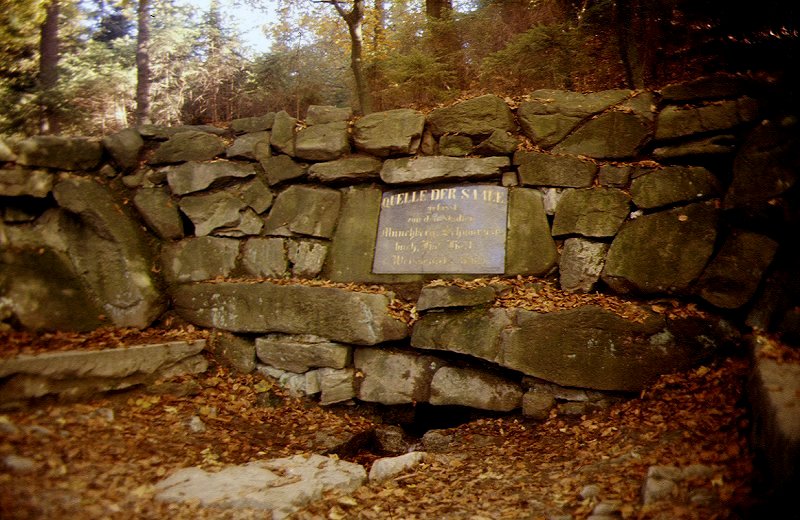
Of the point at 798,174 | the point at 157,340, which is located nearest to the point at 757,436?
the point at 798,174

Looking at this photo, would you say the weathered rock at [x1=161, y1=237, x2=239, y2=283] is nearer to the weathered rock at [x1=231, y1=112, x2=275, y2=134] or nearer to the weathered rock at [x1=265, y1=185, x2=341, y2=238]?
the weathered rock at [x1=265, y1=185, x2=341, y2=238]

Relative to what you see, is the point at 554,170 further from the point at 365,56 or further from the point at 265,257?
the point at 365,56

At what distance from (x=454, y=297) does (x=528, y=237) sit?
1.25 meters

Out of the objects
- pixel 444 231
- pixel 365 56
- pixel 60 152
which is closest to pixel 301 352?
pixel 444 231

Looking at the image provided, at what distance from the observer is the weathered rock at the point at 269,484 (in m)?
3.69

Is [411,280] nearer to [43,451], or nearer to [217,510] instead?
[217,510]

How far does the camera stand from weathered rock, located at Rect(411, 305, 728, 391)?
4980 mm

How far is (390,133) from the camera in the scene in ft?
22.4

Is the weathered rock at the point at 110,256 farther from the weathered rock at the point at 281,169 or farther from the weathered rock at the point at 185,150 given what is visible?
the weathered rock at the point at 281,169

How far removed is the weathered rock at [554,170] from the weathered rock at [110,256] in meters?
5.27

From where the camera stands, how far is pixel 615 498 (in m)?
3.42

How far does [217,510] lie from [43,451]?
1.48 meters

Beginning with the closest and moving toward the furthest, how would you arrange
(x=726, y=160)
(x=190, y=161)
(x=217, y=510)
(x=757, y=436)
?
(x=757, y=436) < (x=217, y=510) < (x=726, y=160) < (x=190, y=161)

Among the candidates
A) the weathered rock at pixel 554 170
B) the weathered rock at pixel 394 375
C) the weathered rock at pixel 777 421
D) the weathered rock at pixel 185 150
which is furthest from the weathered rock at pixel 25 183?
the weathered rock at pixel 777 421
